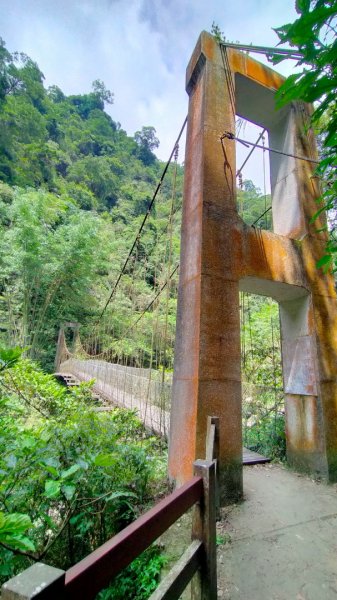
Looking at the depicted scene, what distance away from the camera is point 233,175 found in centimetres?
229

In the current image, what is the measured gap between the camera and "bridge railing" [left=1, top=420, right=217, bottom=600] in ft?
1.34

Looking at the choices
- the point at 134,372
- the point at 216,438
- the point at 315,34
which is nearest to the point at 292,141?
the point at 315,34

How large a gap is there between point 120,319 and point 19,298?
146 inches

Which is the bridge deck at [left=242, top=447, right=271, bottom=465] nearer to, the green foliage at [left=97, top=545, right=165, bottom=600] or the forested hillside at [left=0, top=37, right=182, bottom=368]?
the green foliage at [left=97, top=545, right=165, bottom=600]

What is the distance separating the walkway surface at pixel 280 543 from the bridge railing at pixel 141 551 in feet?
0.97

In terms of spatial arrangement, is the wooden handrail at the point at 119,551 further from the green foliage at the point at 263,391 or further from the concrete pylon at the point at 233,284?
the green foliage at the point at 263,391

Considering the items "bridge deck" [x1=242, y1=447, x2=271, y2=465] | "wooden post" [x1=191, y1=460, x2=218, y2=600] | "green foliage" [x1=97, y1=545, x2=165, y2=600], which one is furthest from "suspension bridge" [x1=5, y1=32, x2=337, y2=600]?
"green foliage" [x1=97, y1=545, x2=165, y2=600]

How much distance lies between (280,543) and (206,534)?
0.75 meters

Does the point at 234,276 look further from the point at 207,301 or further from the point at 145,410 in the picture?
the point at 145,410

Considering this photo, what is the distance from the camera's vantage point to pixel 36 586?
0.39 meters

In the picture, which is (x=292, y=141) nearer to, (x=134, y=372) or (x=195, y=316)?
(x=195, y=316)

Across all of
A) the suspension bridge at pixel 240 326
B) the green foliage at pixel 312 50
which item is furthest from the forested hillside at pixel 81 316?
the green foliage at pixel 312 50

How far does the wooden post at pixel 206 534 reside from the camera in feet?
3.20

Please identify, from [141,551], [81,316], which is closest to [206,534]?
[141,551]
